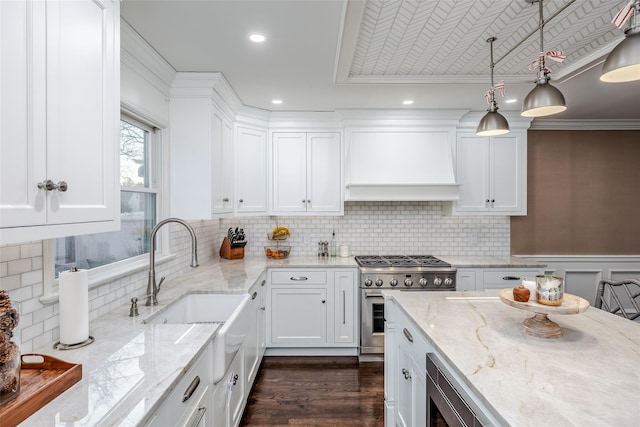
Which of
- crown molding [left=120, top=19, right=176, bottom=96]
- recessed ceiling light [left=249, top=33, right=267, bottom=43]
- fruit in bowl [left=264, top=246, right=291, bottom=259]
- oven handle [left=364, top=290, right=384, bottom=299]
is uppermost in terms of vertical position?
recessed ceiling light [left=249, top=33, right=267, bottom=43]

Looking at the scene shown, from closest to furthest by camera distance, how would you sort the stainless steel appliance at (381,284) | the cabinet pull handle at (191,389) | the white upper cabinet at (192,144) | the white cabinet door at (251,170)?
the cabinet pull handle at (191,389), the white upper cabinet at (192,144), the stainless steel appliance at (381,284), the white cabinet door at (251,170)

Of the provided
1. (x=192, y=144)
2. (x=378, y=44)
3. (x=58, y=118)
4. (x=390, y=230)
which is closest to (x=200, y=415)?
(x=58, y=118)

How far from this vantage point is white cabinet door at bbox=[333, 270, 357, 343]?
3.25 metres

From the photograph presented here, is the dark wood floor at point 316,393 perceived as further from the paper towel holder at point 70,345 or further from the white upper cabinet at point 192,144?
the white upper cabinet at point 192,144

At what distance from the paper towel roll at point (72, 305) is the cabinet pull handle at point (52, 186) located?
480 millimetres

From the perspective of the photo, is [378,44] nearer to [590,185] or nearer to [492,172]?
[492,172]

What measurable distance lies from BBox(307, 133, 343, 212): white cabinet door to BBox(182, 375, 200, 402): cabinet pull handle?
244cm

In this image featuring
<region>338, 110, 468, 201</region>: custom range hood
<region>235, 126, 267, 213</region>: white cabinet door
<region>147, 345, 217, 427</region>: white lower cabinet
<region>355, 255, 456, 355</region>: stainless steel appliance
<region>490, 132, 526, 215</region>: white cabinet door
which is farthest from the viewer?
<region>490, 132, 526, 215</region>: white cabinet door

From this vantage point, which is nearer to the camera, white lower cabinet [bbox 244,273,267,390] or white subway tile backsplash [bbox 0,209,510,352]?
white lower cabinet [bbox 244,273,267,390]

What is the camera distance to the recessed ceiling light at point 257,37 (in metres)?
1.95

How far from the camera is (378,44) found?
2094 millimetres

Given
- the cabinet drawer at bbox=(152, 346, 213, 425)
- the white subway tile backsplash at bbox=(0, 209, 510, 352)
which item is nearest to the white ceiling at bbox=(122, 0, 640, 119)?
the white subway tile backsplash at bbox=(0, 209, 510, 352)

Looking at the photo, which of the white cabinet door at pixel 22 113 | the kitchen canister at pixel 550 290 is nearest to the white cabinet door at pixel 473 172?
the kitchen canister at pixel 550 290

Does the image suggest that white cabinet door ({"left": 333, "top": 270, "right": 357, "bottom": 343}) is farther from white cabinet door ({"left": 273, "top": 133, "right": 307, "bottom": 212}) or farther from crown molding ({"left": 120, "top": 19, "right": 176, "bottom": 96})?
crown molding ({"left": 120, "top": 19, "right": 176, "bottom": 96})
